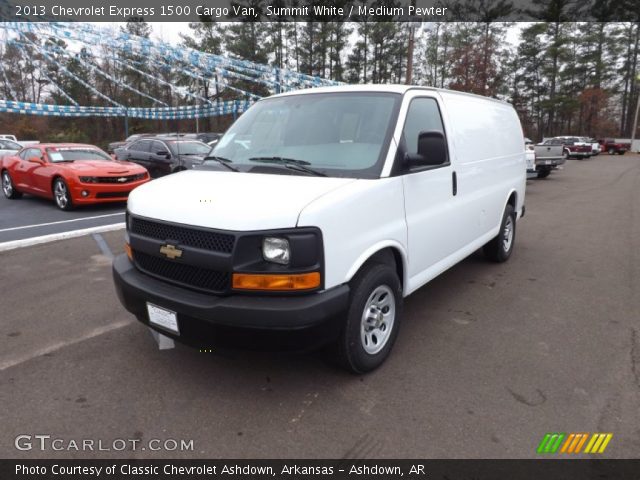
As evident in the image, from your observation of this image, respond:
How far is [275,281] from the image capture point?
2.52 meters

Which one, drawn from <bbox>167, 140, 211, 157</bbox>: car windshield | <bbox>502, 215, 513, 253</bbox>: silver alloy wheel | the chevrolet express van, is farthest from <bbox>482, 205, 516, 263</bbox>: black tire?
<bbox>167, 140, 211, 157</bbox>: car windshield

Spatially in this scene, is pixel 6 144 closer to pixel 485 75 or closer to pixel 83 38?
pixel 83 38

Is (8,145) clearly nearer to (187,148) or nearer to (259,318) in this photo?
(187,148)

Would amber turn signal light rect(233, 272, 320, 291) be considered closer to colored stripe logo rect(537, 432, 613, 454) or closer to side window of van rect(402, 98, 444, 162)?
side window of van rect(402, 98, 444, 162)

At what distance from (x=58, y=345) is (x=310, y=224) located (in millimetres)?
2590

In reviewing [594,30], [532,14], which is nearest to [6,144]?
[532,14]

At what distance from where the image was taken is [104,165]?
9.72 metres

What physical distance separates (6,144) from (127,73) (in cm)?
2646

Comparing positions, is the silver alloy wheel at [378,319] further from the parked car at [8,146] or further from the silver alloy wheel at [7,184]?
the parked car at [8,146]

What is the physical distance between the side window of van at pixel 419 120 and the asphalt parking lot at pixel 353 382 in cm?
166

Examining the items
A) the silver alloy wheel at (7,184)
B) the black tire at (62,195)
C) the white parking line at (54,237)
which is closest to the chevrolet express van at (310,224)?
the white parking line at (54,237)

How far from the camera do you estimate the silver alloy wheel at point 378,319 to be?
3.08m

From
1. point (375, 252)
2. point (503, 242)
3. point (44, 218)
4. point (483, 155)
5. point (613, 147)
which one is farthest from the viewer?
point (613, 147)

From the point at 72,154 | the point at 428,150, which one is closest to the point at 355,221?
the point at 428,150
